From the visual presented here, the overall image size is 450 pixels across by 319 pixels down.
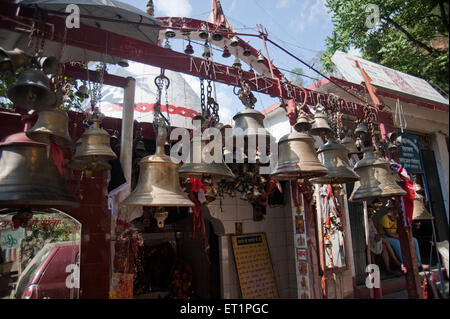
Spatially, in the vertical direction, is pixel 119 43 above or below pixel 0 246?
above

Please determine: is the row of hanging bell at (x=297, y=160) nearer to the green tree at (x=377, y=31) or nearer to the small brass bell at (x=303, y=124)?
the small brass bell at (x=303, y=124)

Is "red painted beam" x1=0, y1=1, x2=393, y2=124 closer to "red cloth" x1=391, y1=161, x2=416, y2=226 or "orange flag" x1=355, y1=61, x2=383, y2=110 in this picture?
"orange flag" x1=355, y1=61, x2=383, y2=110

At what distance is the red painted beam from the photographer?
8.86 ft

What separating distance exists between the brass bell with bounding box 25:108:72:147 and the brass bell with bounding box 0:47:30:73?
15.3 inches

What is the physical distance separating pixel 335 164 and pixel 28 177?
122 inches

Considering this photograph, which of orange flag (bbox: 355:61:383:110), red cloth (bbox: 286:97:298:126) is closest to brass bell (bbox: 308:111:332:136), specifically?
red cloth (bbox: 286:97:298:126)

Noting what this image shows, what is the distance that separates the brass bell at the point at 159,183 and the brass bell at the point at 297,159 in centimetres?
103

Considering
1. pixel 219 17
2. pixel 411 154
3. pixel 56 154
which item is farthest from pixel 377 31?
pixel 56 154

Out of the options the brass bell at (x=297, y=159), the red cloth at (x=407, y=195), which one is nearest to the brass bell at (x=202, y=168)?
the brass bell at (x=297, y=159)

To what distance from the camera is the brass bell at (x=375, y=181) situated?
11.6 ft

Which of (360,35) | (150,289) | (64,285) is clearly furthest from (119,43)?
(360,35)
